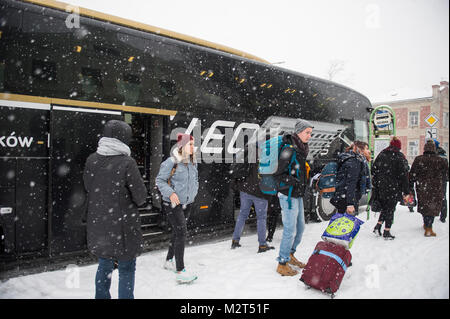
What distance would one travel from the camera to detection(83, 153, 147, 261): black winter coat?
247 centimetres

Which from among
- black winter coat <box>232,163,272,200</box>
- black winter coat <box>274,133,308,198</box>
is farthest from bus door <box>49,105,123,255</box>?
black winter coat <box>274,133,308,198</box>

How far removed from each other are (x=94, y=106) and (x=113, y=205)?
1986mm

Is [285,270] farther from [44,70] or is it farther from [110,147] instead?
[44,70]

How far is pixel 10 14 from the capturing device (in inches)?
133

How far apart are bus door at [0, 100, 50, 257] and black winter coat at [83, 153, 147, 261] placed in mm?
1525

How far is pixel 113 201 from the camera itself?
8.12 ft

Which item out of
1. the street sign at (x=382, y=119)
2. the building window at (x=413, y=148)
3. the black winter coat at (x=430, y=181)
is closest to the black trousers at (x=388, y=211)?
the black winter coat at (x=430, y=181)

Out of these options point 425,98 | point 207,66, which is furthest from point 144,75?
point 425,98

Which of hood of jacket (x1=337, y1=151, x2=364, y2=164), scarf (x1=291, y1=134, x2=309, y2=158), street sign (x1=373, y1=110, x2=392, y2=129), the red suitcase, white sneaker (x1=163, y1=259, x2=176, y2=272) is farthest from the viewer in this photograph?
street sign (x1=373, y1=110, x2=392, y2=129)

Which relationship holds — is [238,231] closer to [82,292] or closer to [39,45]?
[82,292]

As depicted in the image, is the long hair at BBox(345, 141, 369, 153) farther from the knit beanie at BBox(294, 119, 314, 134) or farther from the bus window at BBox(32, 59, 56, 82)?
the bus window at BBox(32, 59, 56, 82)

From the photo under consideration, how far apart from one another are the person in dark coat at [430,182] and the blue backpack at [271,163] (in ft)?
10.9
